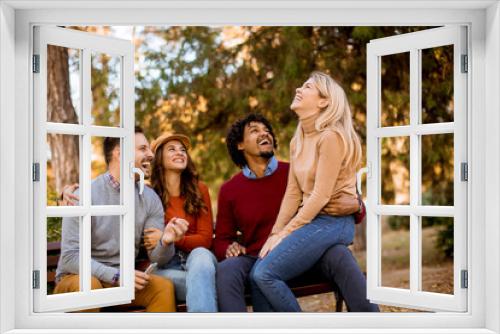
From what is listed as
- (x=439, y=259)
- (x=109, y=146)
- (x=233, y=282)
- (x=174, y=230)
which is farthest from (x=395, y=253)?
(x=109, y=146)

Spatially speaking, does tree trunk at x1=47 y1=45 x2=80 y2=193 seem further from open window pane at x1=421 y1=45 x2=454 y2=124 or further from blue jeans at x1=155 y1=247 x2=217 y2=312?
open window pane at x1=421 y1=45 x2=454 y2=124

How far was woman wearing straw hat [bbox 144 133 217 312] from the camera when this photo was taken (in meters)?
5.02

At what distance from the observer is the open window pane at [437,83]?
7.29 meters

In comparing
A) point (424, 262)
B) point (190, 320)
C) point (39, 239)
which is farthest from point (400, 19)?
point (424, 262)

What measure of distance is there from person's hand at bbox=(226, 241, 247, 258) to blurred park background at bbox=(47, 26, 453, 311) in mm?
2381

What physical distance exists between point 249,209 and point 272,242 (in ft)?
1.21

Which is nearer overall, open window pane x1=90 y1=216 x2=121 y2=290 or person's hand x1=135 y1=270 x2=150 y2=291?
open window pane x1=90 y1=216 x2=121 y2=290

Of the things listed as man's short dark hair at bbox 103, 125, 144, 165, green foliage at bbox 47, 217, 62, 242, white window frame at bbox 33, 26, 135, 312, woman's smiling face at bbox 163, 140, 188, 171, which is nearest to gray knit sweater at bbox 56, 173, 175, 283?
man's short dark hair at bbox 103, 125, 144, 165

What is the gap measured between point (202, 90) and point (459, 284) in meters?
5.08

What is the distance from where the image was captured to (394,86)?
26.0 ft

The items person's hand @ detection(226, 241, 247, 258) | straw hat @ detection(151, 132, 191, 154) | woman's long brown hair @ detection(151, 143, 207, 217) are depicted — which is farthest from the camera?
straw hat @ detection(151, 132, 191, 154)

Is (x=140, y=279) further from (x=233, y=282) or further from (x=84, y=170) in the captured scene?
(x=84, y=170)

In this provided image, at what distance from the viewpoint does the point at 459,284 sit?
3.87 metres

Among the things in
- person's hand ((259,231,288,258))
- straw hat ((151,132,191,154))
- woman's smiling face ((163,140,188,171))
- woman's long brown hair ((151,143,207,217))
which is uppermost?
straw hat ((151,132,191,154))
